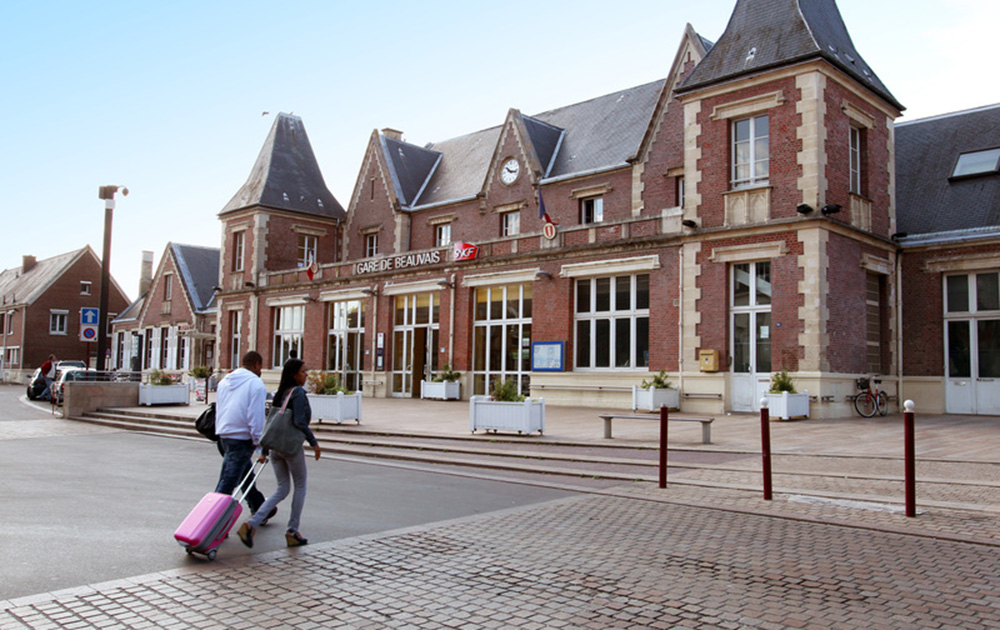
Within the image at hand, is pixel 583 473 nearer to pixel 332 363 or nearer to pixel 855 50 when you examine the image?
pixel 855 50

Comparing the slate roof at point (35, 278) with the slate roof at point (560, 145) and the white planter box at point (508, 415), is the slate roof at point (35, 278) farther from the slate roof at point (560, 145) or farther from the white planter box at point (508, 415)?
the white planter box at point (508, 415)

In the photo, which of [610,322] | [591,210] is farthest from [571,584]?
[591,210]

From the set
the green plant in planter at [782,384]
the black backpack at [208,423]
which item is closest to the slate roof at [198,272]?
the green plant in planter at [782,384]

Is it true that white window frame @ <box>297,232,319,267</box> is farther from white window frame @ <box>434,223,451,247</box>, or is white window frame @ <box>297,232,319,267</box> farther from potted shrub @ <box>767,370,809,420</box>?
potted shrub @ <box>767,370,809,420</box>

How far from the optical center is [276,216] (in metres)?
36.3

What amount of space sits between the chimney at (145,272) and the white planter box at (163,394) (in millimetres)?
32505

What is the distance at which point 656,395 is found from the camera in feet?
65.6

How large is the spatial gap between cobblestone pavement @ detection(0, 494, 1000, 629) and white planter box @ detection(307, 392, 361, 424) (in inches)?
401

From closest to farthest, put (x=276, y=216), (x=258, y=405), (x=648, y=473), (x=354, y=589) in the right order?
(x=354, y=589)
(x=258, y=405)
(x=648, y=473)
(x=276, y=216)

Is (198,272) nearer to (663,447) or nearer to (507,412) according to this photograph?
(507,412)

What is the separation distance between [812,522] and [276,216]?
106 feet

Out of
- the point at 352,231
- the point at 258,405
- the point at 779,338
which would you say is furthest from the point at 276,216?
the point at 258,405

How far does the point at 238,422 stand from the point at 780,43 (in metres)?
17.6

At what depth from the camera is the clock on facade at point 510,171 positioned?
2909 cm
